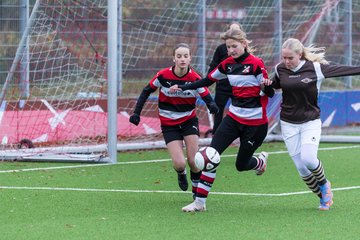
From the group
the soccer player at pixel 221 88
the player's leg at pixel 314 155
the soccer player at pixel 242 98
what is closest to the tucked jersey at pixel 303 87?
the player's leg at pixel 314 155

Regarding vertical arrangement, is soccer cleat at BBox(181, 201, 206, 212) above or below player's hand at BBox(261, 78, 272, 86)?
below

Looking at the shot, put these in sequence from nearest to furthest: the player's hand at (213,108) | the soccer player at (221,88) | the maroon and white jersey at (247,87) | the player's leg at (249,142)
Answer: the maroon and white jersey at (247,87) < the player's leg at (249,142) < the player's hand at (213,108) < the soccer player at (221,88)

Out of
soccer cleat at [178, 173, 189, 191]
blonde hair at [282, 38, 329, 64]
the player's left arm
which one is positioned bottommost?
soccer cleat at [178, 173, 189, 191]

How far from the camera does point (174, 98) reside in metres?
11.7

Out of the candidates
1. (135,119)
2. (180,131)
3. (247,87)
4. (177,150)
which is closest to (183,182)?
(177,150)

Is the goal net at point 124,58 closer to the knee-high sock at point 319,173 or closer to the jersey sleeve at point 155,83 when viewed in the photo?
the jersey sleeve at point 155,83

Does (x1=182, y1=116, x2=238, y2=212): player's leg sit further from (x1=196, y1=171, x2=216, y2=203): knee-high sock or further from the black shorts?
the black shorts

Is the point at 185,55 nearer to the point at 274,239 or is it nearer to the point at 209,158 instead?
the point at 209,158

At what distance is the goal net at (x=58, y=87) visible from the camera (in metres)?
16.0

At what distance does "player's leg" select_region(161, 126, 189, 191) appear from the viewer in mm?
11539

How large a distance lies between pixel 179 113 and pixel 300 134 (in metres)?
1.62

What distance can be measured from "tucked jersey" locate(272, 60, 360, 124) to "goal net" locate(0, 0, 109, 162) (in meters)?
5.22

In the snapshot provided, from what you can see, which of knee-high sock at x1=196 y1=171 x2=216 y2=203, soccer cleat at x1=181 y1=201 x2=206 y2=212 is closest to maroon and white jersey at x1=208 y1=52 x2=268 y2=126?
knee-high sock at x1=196 y1=171 x2=216 y2=203

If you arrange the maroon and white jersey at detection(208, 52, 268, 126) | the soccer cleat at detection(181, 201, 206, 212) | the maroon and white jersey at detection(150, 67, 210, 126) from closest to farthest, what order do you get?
the soccer cleat at detection(181, 201, 206, 212)
the maroon and white jersey at detection(208, 52, 268, 126)
the maroon and white jersey at detection(150, 67, 210, 126)
